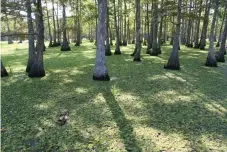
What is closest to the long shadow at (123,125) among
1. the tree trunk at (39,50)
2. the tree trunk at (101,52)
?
the tree trunk at (101,52)

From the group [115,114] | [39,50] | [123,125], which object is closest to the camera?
[123,125]

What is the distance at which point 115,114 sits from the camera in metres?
7.18

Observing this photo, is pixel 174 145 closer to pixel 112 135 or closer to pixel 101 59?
pixel 112 135

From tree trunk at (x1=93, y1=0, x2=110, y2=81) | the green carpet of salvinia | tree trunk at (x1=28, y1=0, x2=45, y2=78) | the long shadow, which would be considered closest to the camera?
the long shadow

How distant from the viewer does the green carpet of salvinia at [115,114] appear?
5480 millimetres

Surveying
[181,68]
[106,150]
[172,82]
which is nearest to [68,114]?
[106,150]

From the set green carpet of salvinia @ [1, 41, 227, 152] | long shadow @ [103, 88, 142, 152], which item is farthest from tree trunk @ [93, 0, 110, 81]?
long shadow @ [103, 88, 142, 152]

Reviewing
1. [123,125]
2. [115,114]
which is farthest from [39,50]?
[123,125]

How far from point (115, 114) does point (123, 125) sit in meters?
0.80

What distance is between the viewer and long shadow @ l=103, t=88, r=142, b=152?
536 centimetres

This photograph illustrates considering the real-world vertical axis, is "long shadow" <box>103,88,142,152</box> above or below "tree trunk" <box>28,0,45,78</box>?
below

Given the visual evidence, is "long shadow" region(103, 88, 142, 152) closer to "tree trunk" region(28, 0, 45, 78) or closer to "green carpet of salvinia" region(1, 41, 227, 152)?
"green carpet of salvinia" region(1, 41, 227, 152)

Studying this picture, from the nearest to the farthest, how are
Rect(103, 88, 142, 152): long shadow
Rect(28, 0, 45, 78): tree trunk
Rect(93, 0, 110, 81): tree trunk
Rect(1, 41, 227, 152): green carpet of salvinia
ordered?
Rect(103, 88, 142, 152): long shadow, Rect(1, 41, 227, 152): green carpet of salvinia, Rect(93, 0, 110, 81): tree trunk, Rect(28, 0, 45, 78): tree trunk

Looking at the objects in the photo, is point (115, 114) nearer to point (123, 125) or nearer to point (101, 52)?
point (123, 125)
